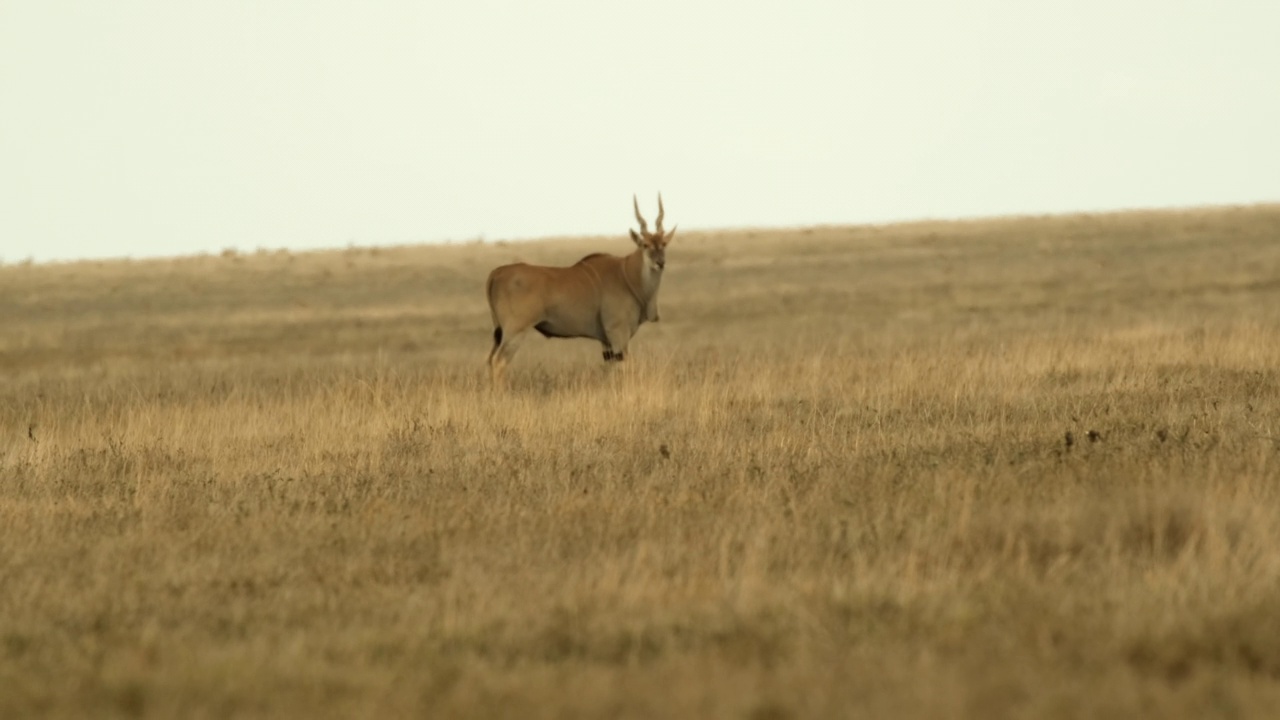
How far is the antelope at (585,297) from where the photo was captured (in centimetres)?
1658

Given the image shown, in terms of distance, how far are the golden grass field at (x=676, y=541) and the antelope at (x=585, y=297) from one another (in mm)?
681

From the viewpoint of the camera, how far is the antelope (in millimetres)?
16578

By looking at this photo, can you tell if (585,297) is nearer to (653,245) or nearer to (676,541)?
(653,245)

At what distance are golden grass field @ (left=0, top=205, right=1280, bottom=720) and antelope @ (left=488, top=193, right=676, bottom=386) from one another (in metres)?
0.68

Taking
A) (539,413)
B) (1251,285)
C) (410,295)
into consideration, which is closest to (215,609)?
(539,413)

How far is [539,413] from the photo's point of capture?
38.5 ft

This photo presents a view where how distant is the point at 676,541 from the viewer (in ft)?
22.5

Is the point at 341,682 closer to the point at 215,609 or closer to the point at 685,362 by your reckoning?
the point at 215,609

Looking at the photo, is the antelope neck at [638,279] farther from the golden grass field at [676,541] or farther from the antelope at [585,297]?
the golden grass field at [676,541]

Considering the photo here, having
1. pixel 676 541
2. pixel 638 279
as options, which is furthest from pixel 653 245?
pixel 676 541

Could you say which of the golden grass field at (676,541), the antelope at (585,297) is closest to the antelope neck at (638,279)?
the antelope at (585,297)

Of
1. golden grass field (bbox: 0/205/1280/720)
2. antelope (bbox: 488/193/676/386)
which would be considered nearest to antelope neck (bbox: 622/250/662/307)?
antelope (bbox: 488/193/676/386)

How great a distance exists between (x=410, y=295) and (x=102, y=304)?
6.50 meters

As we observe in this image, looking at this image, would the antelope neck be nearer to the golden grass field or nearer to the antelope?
the antelope
